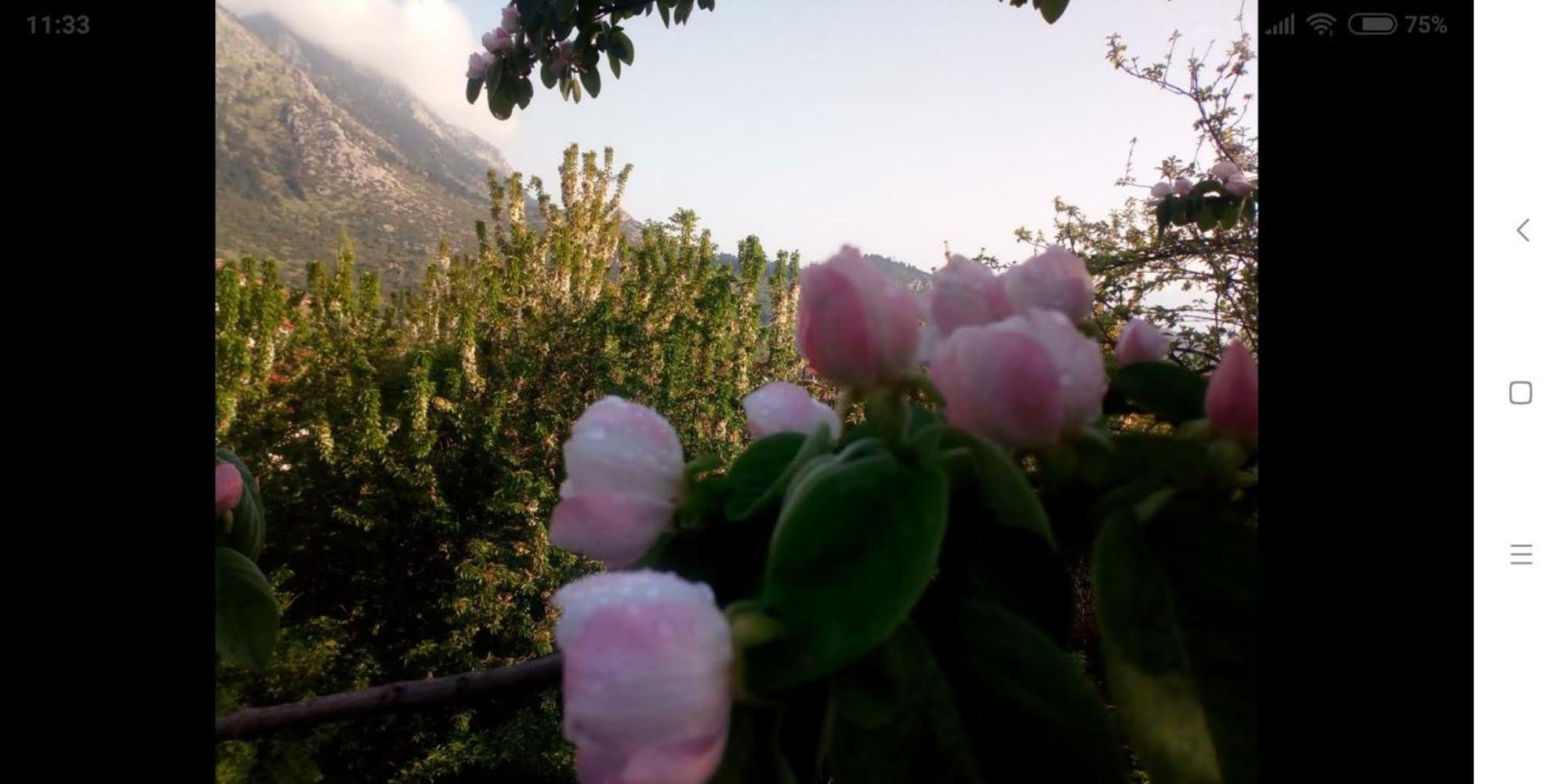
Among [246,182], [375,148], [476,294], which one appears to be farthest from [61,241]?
[375,148]

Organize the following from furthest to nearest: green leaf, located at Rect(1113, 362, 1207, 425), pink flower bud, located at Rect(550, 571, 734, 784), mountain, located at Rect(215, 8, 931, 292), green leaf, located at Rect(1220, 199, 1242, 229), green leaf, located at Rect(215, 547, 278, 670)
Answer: mountain, located at Rect(215, 8, 931, 292) < green leaf, located at Rect(1220, 199, 1242, 229) < green leaf, located at Rect(215, 547, 278, 670) < green leaf, located at Rect(1113, 362, 1207, 425) < pink flower bud, located at Rect(550, 571, 734, 784)

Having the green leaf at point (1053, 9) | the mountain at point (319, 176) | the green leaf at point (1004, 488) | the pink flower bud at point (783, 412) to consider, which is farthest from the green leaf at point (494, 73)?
the mountain at point (319, 176)

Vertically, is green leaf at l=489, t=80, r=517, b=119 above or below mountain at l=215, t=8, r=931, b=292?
below

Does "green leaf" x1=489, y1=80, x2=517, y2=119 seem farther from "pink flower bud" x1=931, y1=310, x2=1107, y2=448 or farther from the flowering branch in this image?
"pink flower bud" x1=931, y1=310, x2=1107, y2=448

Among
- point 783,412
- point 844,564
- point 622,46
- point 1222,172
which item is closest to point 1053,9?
point 1222,172

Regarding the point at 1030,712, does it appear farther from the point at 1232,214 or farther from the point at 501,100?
the point at 501,100

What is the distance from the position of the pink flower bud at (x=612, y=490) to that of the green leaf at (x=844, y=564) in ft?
0.23

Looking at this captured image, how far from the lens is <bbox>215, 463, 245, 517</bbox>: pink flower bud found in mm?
439

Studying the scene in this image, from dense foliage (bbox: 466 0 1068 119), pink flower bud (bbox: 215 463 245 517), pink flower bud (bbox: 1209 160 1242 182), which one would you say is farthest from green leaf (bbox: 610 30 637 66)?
pink flower bud (bbox: 215 463 245 517)

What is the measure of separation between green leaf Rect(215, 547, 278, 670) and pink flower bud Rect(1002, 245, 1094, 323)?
16.5 inches

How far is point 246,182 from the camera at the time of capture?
28.5m

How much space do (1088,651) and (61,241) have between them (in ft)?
3.58

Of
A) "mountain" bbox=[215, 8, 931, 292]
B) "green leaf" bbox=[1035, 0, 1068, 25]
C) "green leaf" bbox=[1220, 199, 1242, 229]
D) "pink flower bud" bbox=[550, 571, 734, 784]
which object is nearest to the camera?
"pink flower bud" bbox=[550, 571, 734, 784]

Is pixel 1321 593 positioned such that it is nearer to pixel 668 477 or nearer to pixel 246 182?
pixel 668 477
